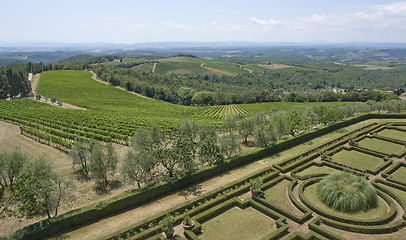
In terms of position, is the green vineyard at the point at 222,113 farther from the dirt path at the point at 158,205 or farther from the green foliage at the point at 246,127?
the dirt path at the point at 158,205

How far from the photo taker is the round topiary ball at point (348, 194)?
27.4m

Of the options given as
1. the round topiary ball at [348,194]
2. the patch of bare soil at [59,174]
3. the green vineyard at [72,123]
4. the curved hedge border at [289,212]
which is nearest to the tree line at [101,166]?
the patch of bare soil at [59,174]

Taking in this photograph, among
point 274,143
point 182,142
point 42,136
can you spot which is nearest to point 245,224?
point 182,142

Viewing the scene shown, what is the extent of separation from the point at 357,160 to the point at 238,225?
2891 centimetres

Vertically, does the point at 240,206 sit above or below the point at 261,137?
below

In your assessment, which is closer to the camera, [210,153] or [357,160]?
[210,153]

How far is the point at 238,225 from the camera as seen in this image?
1022 inches

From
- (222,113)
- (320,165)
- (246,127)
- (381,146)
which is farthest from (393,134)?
(222,113)

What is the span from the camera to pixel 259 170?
3703 cm

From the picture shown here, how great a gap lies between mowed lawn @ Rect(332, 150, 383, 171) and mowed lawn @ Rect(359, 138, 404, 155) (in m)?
4.40

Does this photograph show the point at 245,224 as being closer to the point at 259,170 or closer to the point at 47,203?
the point at 259,170

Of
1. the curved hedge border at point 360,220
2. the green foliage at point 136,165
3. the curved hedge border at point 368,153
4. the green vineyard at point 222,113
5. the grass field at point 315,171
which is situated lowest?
the green vineyard at point 222,113

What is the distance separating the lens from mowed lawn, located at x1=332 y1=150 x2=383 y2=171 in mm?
39781

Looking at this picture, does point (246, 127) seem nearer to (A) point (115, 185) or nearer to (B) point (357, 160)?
(B) point (357, 160)
